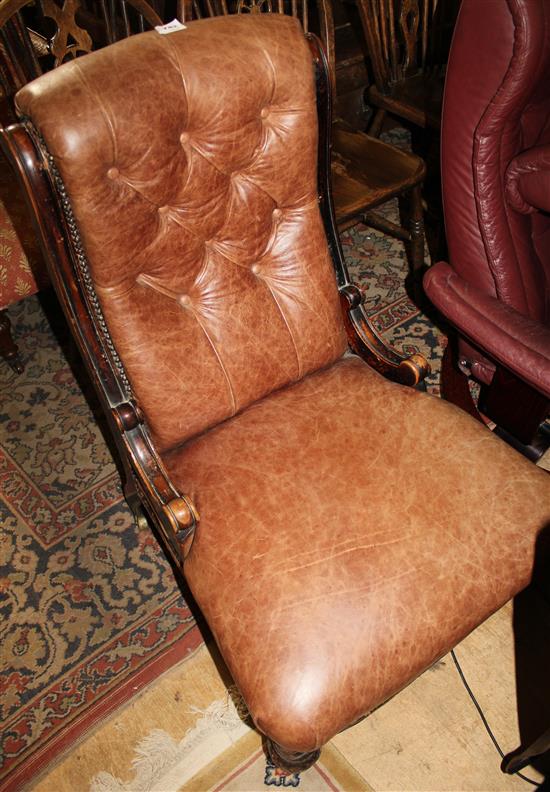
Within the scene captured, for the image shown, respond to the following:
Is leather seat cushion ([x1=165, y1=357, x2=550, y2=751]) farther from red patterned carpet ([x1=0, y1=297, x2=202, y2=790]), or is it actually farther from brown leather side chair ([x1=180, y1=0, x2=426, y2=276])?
brown leather side chair ([x1=180, y1=0, x2=426, y2=276])

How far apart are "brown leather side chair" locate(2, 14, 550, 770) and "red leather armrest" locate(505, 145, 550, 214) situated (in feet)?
1.26

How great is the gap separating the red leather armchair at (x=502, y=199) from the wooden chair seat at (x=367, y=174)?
1.83ft

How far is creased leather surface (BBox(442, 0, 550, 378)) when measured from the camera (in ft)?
3.67

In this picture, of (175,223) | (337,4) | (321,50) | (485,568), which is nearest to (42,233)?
(175,223)

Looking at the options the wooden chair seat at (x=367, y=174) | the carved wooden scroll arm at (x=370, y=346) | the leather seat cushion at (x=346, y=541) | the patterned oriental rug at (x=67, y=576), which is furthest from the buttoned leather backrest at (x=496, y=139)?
the patterned oriental rug at (x=67, y=576)

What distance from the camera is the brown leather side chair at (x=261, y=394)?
100 cm

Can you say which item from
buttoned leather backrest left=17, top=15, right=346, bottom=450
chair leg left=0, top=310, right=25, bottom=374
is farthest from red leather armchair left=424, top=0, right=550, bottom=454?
chair leg left=0, top=310, right=25, bottom=374

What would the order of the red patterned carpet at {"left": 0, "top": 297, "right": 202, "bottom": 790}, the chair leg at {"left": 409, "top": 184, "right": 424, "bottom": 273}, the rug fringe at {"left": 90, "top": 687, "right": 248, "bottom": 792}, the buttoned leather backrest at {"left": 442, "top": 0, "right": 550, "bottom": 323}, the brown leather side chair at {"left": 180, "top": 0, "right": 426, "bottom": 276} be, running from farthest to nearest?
1. the chair leg at {"left": 409, "top": 184, "right": 424, "bottom": 273}
2. the brown leather side chair at {"left": 180, "top": 0, "right": 426, "bottom": 276}
3. the red patterned carpet at {"left": 0, "top": 297, "right": 202, "bottom": 790}
4. the rug fringe at {"left": 90, "top": 687, "right": 248, "bottom": 792}
5. the buttoned leather backrest at {"left": 442, "top": 0, "right": 550, "bottom": 323}

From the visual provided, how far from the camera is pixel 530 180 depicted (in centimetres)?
127

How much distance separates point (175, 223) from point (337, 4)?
3.18m

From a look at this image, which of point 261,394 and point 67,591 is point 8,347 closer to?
point 67,591

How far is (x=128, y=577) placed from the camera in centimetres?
169

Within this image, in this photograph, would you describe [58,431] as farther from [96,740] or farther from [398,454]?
[398,454]

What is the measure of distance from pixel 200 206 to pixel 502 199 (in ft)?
2.10
